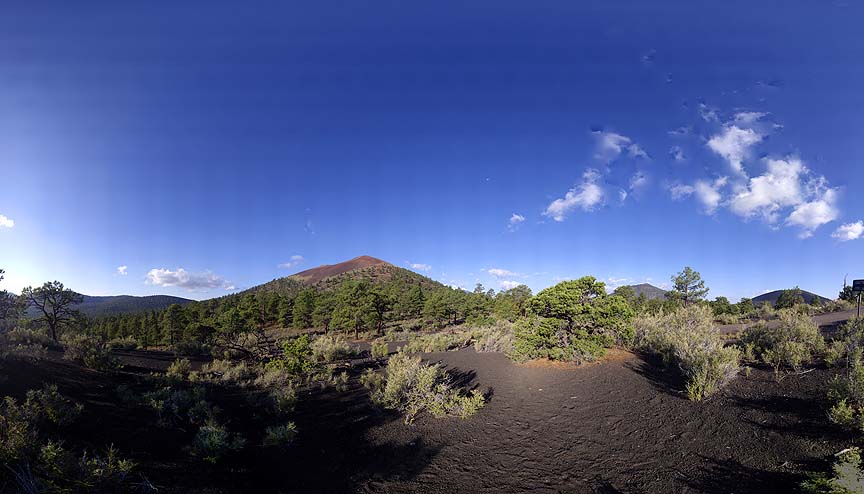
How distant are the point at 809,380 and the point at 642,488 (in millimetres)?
6566

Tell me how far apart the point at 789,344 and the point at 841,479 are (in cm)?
775

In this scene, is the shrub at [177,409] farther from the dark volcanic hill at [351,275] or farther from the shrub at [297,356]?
the dark volcanic hill at [351,275]

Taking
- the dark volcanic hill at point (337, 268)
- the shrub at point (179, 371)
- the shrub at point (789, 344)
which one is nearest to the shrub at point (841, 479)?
the shrub at point (789, 344)

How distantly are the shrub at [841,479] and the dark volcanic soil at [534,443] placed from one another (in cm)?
34

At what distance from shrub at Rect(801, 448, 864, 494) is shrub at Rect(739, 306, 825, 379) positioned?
17.0 ft

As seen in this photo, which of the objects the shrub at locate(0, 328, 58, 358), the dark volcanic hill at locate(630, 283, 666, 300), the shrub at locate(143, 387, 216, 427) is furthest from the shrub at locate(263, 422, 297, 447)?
the dark volcanic hill at locate(630, 283, 666, 300)

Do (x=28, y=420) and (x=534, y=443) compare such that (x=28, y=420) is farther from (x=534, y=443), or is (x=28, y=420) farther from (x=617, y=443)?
(x=617, y=443)

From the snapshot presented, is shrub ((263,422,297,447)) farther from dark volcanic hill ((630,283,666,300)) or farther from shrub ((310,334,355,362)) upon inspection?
dark volcanic hill ((630,283,666,300))

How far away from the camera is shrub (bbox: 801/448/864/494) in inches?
139

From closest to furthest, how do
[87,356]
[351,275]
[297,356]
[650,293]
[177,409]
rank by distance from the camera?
[177,409] → [87,356] → [297,356] → [650,293] → [351,275]

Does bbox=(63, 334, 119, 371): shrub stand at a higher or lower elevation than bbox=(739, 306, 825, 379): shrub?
lower

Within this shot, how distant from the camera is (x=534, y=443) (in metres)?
6.77

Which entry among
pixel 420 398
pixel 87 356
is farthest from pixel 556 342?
pixel 87 356

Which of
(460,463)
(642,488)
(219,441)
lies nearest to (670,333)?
(642,488)
